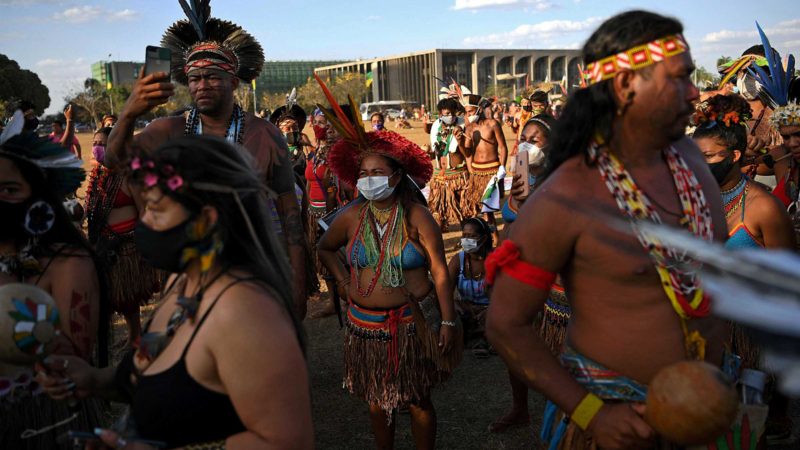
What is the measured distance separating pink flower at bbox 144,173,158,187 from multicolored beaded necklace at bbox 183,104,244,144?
200 cm

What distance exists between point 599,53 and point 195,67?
2.52 m

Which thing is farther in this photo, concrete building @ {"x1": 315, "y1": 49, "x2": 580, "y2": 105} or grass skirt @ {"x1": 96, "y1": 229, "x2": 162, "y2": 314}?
concrete building @ {"x1": 315, "y1": 49, "x2": 580, "y2": 105}

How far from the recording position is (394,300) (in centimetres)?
397

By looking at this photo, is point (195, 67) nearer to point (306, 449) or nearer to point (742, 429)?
point (306, 449)

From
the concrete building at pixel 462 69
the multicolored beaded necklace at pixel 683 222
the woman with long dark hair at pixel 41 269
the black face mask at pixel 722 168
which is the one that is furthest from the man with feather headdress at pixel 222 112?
the concrete building at pixel 462 69

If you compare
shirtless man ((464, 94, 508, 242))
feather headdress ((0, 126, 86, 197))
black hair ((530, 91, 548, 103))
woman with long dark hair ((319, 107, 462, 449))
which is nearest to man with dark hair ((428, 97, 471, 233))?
shirtless man ((464, 94, 508, 242))

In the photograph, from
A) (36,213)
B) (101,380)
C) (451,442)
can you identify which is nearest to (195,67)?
(36,213)

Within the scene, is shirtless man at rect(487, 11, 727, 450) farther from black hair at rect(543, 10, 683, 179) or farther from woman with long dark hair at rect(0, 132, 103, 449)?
woman with long dark hair at rect(0, 132, 103, 449)

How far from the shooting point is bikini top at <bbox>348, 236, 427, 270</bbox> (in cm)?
398

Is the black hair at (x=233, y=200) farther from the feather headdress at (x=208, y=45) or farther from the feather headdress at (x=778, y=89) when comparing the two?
the feather headdress at (x=778, y=89)

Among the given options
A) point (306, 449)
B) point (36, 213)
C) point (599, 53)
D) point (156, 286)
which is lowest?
point (156, 286)

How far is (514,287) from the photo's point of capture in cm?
206

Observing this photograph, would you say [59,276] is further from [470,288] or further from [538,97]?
[538,97]

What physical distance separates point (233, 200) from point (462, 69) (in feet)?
362
